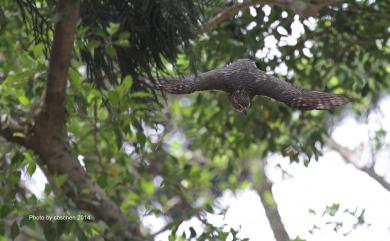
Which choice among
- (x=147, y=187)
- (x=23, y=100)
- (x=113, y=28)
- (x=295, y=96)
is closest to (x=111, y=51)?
(x=113, y=28)

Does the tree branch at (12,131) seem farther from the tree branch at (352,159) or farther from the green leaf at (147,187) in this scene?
the tree branch at (352,159)

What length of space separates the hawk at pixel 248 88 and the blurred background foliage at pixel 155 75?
0.22 m

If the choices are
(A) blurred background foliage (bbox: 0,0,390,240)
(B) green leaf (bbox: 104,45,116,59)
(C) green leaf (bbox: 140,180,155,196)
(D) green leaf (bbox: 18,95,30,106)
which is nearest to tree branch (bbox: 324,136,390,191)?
(A) blurred background foliage (bbox: 0,0,390,240)

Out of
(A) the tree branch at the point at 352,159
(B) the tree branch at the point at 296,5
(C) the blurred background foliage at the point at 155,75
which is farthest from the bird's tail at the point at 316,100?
(A) the tree branch at the point at 352,159

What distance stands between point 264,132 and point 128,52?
75.9 inches

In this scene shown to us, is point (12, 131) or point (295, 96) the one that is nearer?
point (295, 96)

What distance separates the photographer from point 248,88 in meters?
1.31

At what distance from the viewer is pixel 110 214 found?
8.20 feet

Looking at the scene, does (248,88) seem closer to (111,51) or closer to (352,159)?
(111,51)

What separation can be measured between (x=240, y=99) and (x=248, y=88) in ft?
0.08

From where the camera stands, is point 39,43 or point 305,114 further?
point 305,114

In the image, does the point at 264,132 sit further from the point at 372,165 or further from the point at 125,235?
the point at 372,165

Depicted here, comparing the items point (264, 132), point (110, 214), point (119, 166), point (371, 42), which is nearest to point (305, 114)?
point (264, 132)

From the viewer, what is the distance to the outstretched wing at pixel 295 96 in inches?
52.6
